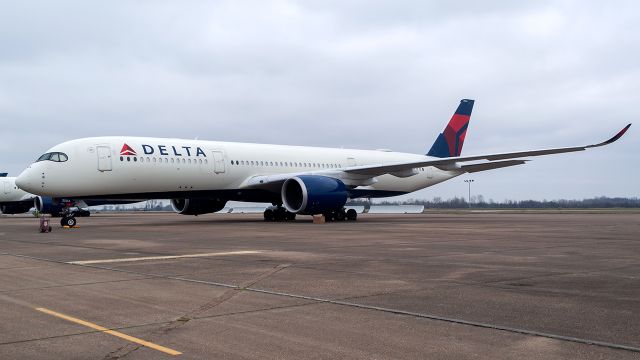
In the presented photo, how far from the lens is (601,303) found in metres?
5.61

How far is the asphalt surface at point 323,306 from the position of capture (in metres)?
4.12

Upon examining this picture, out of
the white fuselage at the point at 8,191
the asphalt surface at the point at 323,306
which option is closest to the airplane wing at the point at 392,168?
the asphalt surface at the point at 323,306

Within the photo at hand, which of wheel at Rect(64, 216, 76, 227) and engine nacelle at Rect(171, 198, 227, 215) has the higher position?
engine nacelle at Rect(171, 198, 227, 215)

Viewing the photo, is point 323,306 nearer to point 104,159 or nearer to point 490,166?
point 104,159

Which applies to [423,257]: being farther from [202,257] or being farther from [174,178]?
[174,178]

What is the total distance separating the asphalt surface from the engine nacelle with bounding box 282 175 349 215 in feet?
40.5

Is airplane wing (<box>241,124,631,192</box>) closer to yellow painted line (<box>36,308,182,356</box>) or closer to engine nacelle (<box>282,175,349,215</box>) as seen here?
engine nacelle (<box>282,175,349,215</box>)

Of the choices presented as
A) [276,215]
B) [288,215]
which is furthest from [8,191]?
[288,215]

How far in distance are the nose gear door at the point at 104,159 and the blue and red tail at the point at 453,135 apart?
18710mm

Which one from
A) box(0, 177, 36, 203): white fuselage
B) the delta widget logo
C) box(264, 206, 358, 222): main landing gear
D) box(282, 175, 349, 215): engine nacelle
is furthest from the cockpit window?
box(0, 177, 36, 203): white fuselage

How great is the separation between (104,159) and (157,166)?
203 centimetres

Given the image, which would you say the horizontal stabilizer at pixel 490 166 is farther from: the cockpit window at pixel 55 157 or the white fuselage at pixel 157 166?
the cockpit window at pixel 55 157

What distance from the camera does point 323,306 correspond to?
18.4 feet

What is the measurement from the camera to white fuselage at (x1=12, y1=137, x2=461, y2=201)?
2067 centimetres
